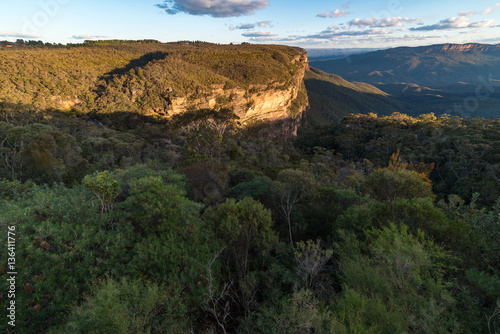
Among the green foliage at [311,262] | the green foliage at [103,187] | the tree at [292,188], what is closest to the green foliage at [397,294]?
the green foliage at [311,262]

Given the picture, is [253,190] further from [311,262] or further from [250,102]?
[250,102]

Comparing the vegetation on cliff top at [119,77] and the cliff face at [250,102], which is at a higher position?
the vegetation on cliff top at [119,77]

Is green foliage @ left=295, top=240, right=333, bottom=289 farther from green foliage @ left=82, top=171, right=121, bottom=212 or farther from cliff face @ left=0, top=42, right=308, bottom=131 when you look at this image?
cliff face @ left=0, top=42, right=308, bottom=131

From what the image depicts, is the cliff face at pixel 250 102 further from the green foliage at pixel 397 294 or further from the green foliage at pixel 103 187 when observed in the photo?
the green foliage at pixel 397 294

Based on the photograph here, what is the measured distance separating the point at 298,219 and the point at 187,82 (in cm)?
7948

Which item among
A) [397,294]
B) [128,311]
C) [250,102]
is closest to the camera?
[128,311]

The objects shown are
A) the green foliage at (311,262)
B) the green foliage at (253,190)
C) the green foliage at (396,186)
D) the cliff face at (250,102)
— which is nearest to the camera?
the green foliage at (311,262)

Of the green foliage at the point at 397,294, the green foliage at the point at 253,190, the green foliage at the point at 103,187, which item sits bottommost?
the green foliage at the point at 253,190

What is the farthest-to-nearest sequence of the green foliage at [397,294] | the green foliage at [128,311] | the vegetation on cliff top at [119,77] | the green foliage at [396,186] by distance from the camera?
the vegetation on cliff top at [119,77] < the green foliage at [396,186] < the green foliage at [397,294] < the green foliage at [128,311]

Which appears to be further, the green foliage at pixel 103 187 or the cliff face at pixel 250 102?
the cliff face at pixel 250 102

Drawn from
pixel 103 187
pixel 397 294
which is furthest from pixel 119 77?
pixel 397 294

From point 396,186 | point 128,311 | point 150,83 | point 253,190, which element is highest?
point 150,83

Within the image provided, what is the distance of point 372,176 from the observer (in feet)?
65.6

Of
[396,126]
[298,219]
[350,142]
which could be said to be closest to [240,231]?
[298,219]
